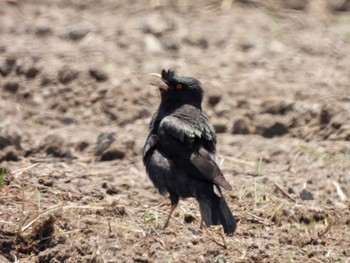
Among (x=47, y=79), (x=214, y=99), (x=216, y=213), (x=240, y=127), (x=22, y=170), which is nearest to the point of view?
(x=216, y=213)

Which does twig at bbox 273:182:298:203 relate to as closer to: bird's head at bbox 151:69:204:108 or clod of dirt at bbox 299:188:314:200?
clod of dirt at bbox 299:188:314:200

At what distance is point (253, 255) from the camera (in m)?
6.61

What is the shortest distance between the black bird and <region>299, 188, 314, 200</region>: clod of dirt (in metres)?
1.07

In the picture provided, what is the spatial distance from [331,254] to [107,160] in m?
2.89

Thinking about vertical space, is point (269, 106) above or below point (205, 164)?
below

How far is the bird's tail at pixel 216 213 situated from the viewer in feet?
23.0

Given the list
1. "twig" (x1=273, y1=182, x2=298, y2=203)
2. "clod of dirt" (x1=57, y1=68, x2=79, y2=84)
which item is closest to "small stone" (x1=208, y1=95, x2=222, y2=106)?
"clod of dirt" (x1=57, y1=68, x2=79, y2=84)

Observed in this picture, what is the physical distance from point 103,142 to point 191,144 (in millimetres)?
1750

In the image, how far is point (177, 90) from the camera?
840 cm

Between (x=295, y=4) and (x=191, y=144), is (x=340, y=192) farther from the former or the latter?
(x=295, y=4)

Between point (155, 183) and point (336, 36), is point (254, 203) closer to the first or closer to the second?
point (155, 183)

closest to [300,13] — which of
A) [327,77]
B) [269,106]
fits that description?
[327,77]

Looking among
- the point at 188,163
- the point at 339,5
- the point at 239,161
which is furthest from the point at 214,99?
the point at 339,5

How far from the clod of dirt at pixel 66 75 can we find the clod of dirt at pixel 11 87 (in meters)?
0.47
